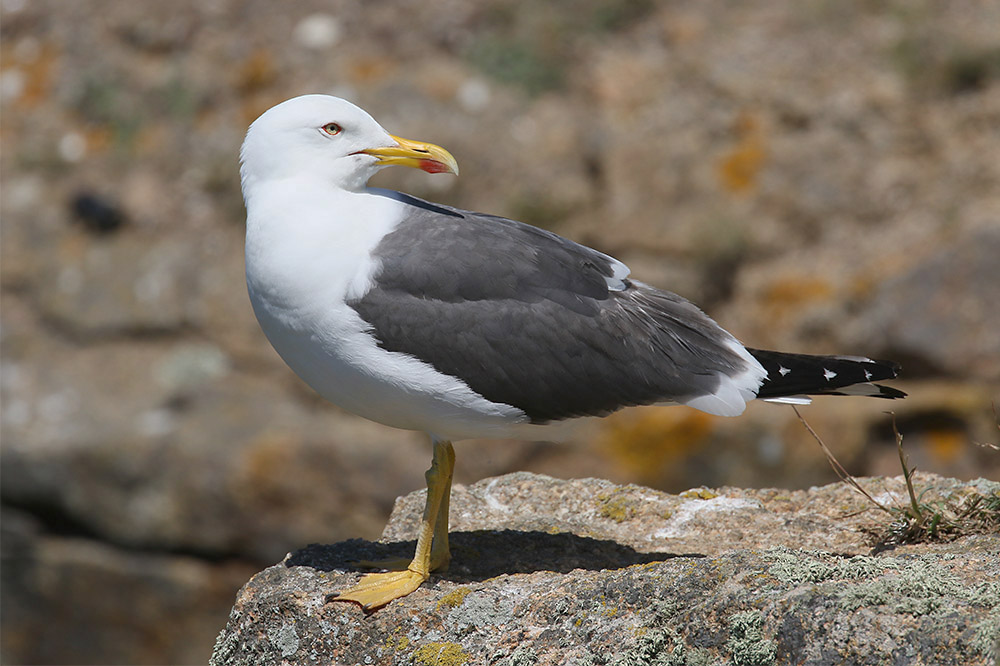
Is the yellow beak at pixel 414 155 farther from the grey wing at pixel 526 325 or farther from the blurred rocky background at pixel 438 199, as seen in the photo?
the blurred rocky background at pixel 438 199

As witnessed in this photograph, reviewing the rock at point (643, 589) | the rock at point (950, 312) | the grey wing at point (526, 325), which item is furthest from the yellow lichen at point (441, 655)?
the rock at point (950, 312)

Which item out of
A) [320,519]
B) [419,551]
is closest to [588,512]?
[419,551]

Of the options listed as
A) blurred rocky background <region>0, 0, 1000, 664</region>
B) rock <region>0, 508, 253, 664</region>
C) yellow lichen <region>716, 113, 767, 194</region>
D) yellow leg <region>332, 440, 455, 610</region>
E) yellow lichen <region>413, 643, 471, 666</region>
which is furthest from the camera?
yellow lichen <region>716, 113, 767, 194</region>

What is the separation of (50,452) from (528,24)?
6592 millimetres

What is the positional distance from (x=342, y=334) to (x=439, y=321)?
413mm

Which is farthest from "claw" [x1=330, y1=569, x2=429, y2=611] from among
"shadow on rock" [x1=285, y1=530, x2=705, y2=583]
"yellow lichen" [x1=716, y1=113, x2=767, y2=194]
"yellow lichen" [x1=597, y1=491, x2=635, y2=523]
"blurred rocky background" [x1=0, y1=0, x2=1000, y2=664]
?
"yellow lichen" [x1=716, y1=113, x2=767, y2=194]

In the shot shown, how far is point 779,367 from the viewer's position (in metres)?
5.08

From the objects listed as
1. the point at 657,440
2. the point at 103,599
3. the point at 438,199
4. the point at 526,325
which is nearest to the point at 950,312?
the point at 657,440

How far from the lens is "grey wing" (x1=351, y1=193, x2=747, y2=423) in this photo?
468 cm

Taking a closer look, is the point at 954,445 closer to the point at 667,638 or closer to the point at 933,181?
the point at 933,181

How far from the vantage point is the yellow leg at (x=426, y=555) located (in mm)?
4695

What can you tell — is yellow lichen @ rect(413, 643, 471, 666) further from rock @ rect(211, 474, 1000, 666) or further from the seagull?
the seagull

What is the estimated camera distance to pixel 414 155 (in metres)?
5.11

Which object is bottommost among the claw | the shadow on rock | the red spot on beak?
the claw
